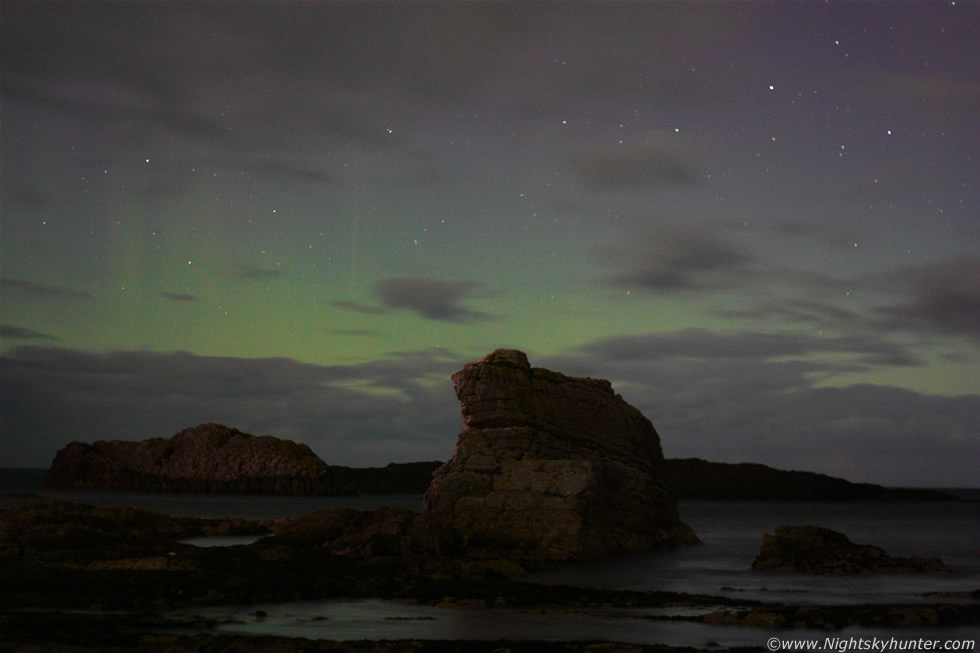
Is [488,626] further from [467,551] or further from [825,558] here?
[825,558]

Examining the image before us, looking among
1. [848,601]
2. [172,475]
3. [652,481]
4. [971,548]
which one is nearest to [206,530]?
[652,481]

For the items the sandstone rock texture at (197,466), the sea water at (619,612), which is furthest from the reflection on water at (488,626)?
the sandstone rock texture at (197,466)

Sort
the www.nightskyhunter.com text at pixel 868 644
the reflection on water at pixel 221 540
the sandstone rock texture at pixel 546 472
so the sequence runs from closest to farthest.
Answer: the www.nightskyhunter.com text at pixel 868 644 → the sandstone rock texture at pixel 546 472 → the reflection on water at pixel 221 540

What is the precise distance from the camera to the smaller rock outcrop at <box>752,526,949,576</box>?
40938 millimetres

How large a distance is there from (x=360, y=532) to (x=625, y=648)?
2276 cm

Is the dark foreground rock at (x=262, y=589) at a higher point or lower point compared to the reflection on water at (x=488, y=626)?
higher

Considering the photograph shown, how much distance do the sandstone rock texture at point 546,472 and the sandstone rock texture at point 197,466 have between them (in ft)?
457

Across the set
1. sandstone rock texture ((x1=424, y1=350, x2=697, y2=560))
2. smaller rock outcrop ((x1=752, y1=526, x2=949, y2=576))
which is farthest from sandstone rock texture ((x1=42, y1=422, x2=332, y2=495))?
smaller rock outcrop ((x1=752, y1=526, x2=949, y2=576))

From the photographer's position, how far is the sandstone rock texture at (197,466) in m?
186

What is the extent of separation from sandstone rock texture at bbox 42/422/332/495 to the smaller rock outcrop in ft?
483

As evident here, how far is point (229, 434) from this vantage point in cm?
19188

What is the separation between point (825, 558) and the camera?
4231cm

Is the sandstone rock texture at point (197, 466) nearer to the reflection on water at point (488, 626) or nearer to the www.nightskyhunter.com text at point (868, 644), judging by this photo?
the reflection on water at point (488, 626)

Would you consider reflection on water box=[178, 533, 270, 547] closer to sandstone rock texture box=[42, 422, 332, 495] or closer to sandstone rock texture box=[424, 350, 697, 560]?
sandstone rock texture box=[424, 350, 697, 560]
